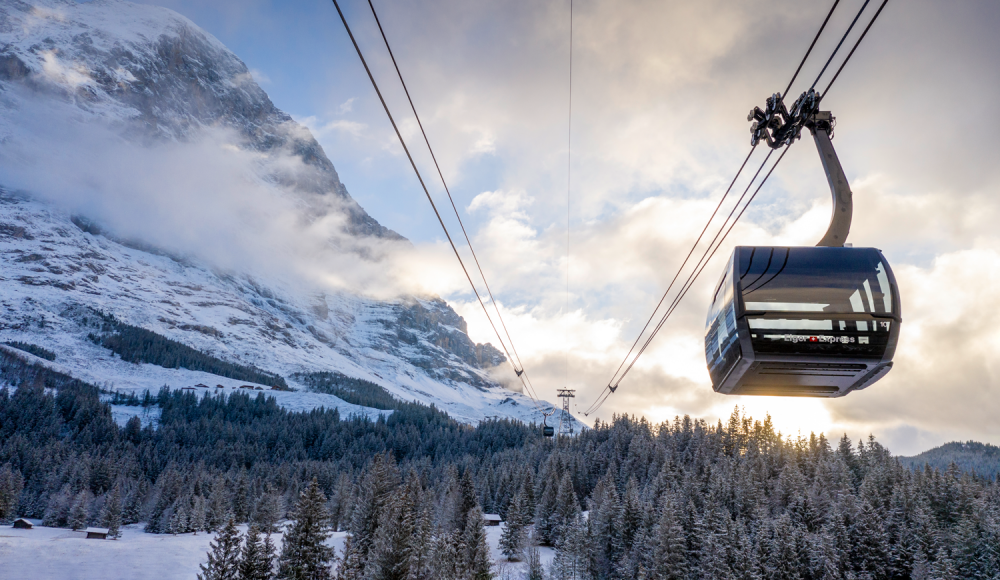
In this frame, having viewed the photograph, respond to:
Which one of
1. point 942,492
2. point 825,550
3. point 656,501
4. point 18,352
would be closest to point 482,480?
point 656,501

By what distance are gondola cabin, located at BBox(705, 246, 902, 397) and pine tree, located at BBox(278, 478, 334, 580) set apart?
45.1 m

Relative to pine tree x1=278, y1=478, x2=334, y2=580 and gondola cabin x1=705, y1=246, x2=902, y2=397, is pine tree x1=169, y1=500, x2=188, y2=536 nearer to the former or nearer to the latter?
→ pine tree x1=278, y1=478, x2=334, y2=580

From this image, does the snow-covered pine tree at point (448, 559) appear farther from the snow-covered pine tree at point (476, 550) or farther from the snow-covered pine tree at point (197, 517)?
the snow-covered pine tree at point (197, 517)

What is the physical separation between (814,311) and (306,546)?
4690cm

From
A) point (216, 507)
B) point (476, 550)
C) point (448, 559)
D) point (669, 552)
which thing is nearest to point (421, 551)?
point (476, 550)

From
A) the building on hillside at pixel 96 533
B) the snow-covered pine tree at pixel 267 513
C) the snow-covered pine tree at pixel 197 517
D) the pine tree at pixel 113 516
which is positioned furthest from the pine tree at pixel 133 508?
the snow-covered pine tree at pixel 267 513

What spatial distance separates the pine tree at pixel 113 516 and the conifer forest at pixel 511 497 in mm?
314

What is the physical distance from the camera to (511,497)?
3907 inches

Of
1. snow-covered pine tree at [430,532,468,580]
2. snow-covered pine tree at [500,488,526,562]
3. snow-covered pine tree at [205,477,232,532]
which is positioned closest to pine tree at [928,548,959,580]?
snow-covered pine tree at [430,532,468,580]

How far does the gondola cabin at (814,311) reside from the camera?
11.3 m

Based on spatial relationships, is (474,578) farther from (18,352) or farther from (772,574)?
(18,352)

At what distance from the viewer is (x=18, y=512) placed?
10031cm

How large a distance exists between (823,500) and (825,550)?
982 inches

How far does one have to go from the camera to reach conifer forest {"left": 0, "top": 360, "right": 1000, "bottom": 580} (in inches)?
2076
